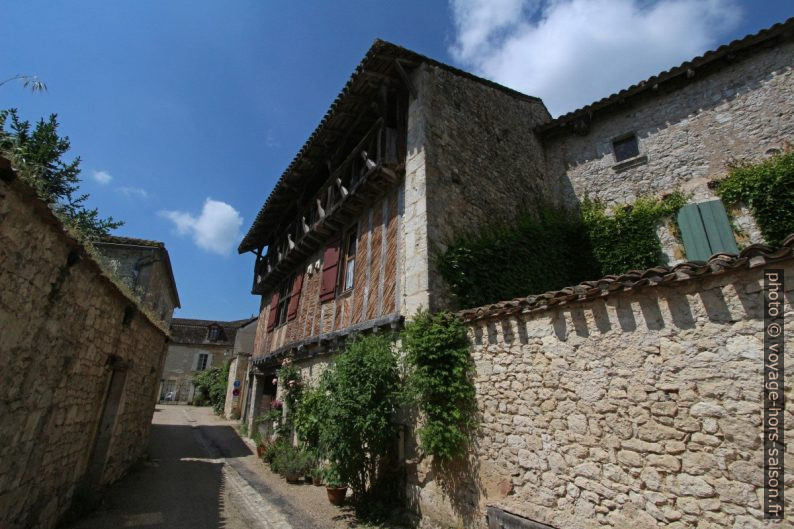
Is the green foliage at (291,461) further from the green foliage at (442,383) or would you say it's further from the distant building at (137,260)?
the distant building at (137,260)

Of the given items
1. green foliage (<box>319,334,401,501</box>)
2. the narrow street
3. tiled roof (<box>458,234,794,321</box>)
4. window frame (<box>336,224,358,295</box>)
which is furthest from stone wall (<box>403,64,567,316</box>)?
the narrow street

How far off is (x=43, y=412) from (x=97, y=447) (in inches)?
100

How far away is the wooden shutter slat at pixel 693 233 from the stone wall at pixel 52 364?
9.40 m

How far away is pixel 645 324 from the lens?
11.8ft

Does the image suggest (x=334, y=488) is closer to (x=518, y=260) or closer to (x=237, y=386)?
(x=518, y=260)

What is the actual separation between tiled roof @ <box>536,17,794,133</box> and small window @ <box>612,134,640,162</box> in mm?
863

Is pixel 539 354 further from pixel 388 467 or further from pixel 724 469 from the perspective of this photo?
pixel 388 467

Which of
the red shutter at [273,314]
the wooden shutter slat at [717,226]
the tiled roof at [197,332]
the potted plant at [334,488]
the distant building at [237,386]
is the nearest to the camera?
the potted plant at [334,488]

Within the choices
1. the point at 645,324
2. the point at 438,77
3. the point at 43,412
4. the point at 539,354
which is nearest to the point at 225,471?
the point at 43,412

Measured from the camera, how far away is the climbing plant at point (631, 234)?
757cm

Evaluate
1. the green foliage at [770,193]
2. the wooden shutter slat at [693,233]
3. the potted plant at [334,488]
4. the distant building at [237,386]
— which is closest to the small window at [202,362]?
the distant building at [237,386]

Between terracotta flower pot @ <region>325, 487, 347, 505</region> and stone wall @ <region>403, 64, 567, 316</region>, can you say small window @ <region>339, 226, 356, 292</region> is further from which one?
terracotta flower pot @ <region>325, 487, 347, 505</region>

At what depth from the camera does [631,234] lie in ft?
25.8

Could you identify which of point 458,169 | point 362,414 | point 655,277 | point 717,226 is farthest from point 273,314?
point 717,226
